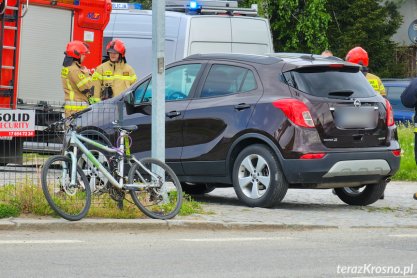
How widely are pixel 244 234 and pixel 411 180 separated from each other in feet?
24.0

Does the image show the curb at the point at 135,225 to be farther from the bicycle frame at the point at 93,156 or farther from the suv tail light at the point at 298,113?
the suv tail light at the point at 298,113

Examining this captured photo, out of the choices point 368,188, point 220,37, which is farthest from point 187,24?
point 368,188

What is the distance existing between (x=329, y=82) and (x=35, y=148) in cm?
332

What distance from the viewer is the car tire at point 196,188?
14.0 meters

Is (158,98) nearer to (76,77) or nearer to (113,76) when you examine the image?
(113,76)

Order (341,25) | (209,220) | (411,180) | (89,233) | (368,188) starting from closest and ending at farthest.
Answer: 1. (89,233)
2. (209,220)
3. (368,188)
4. (411,180)
5. (341,25)

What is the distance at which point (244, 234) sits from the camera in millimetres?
10508

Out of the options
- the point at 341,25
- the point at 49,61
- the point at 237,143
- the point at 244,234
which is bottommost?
the point at 244,234

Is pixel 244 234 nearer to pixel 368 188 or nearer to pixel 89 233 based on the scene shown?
pixel 89 233

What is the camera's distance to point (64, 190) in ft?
34.6

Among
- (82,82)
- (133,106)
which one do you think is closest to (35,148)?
(133,106)

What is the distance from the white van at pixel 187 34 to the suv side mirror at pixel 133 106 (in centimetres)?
526

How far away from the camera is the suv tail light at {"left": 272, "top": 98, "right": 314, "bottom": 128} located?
38.9 feet

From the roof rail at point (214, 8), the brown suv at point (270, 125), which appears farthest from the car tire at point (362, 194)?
the roof rail at point (214, 8)
